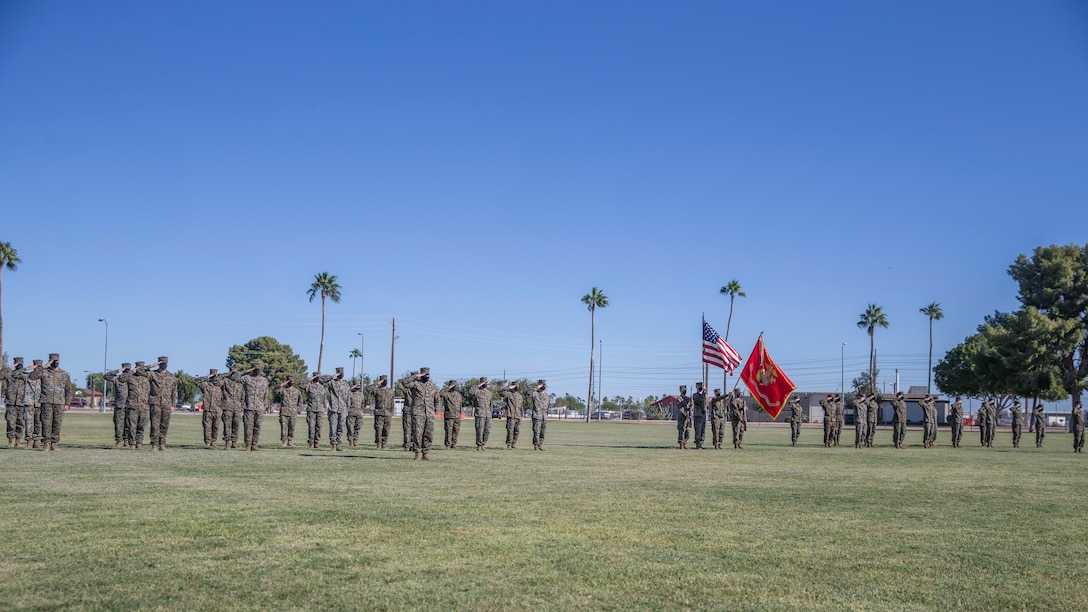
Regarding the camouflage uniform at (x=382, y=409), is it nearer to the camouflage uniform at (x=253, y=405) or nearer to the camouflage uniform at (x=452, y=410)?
the camouflage uniform at (x=452, y=410)

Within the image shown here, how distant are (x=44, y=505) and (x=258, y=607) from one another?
5.97 m

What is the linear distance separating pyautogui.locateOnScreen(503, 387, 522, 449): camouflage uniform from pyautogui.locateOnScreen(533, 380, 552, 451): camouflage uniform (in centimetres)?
53

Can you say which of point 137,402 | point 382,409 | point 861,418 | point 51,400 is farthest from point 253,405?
point 861,418

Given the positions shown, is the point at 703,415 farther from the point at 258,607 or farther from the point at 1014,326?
the point at 1014,326

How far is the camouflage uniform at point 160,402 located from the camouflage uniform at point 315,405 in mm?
3632

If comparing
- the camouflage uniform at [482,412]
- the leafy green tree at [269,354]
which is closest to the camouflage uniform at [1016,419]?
the camouflage uniform at [482,412]

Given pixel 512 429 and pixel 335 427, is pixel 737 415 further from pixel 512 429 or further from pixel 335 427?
pixel 335 427

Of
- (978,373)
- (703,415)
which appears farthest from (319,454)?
(978,373)

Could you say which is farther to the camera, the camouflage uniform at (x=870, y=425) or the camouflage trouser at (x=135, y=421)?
the camouflage uniform at (x=870, y=425)

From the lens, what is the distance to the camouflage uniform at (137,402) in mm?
22641

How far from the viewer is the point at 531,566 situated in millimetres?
7949

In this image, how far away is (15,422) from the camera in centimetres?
2248

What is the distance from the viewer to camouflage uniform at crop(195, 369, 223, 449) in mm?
24312

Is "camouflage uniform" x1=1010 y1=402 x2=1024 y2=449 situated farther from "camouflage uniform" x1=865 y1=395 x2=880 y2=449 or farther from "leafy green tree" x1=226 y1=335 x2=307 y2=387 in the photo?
"leafy green tree" x1=226 y1=335 x2=307 y2=387
